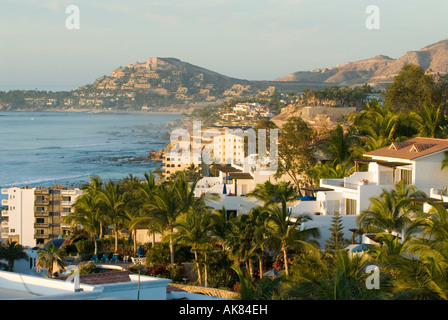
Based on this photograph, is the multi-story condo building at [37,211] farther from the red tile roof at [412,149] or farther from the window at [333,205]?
the window at [333,205]

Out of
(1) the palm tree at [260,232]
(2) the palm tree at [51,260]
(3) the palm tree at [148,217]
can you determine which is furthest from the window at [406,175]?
(2) the palm tree at [51,260]

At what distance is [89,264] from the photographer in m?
22.9

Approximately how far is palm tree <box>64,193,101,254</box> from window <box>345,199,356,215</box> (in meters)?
9.08

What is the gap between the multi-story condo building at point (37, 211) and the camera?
187 ft

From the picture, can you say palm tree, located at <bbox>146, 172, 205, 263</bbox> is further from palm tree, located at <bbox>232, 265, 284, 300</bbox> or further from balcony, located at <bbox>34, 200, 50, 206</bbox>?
balcony, located at <bbox>34, 200, 50, 206</bbox>

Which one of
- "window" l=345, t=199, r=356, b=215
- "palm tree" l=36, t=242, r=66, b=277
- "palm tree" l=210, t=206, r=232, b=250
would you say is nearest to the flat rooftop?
"palm tree" l=210, t=206, r=232, b=250

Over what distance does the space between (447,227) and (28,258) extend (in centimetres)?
2480

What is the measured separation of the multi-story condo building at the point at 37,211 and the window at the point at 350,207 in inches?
1367

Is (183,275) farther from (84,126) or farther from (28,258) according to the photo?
(84,126)

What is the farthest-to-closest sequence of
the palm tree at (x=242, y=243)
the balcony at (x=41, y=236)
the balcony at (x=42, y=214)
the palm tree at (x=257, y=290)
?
the balcony at (x=42, y=214) → the balcony at (x=41, y=236) → the palm tree at (x=242, y=243) → the palm tree at (x=257, y=290)

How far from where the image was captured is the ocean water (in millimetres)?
102500

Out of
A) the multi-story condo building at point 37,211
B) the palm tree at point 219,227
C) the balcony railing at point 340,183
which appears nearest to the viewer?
the palm tree at point 219,227

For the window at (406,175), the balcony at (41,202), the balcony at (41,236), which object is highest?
the window at (406,175)
